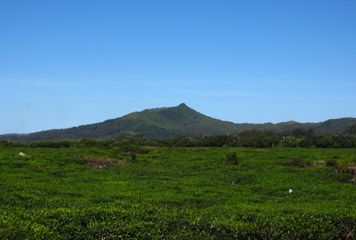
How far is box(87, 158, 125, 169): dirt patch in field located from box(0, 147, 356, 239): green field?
2.01 feet

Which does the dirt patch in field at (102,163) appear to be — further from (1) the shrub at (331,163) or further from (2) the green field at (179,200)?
(1) the shrub at (331,163)

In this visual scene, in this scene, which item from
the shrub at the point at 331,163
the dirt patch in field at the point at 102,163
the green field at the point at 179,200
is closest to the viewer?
the green field at the point at 179,200

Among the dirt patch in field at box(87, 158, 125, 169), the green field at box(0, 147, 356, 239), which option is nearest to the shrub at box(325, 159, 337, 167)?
the green field at box(0, 147, 356, 239)

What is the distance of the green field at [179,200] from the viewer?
1889 cm

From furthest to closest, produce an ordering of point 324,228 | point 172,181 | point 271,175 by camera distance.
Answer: point 271,175 → point 172,181 → point 324,228

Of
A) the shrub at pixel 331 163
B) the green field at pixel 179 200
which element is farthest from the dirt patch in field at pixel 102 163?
the shrub at pixel 331 163

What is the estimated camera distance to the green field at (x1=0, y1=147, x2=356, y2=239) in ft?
62.0

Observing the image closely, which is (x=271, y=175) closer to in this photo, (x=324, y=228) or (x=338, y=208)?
(x=338, y=208)

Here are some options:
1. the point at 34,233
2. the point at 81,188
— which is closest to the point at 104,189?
the point at 81,188

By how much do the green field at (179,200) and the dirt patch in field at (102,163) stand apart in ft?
2.01

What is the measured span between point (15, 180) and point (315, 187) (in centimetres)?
1925

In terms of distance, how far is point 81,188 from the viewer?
3119 cm

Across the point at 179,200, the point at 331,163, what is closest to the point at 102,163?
the point at 331,163

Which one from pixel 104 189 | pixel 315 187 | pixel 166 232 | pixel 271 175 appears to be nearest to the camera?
pixel 166 232
